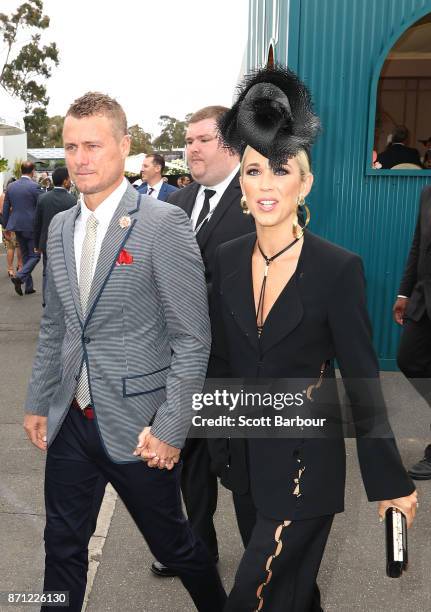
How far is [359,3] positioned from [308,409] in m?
5.40

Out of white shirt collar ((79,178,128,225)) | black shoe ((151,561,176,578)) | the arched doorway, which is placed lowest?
black shoe ((151,561,176,578))

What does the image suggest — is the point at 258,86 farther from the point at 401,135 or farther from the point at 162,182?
the point at 162,182

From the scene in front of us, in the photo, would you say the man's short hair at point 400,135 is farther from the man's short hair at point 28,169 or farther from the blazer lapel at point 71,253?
the man's short hair at point 28,169

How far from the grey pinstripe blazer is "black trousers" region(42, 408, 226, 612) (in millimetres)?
82

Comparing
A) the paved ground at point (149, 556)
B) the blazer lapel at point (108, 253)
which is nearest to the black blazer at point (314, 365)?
the blazer lapel at point (108, 253)

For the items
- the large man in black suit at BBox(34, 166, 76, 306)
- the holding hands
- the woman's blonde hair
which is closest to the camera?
the woman's blonde hair

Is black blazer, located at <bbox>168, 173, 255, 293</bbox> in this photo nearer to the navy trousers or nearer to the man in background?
the man in background

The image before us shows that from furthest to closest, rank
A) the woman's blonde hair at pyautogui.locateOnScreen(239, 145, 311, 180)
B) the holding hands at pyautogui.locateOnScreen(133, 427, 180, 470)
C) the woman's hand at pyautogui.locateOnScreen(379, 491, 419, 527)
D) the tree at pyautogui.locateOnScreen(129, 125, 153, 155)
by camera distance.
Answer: the tree at pyautogui.locateOnScreen(129, 125, 153, 155)
the holding hands at pyautogui.locateOnScreen(133, 427, 180, 470)
the woman's blonde hair at pyautogui.locateOnScreen(239, 145, 311, 180)
the woman's hand at pyautogui.locateOnScreen(379, 491, 419, 527)

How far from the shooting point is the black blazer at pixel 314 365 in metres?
2.06

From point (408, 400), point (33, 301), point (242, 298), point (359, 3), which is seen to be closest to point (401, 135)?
point (359, 3)

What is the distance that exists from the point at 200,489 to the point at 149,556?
61cm

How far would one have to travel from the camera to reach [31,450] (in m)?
5.05

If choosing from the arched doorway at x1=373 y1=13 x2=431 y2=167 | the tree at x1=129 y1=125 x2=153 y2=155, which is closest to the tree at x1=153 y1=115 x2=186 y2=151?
the tree at x1=129 y1=125 x2=153 y2=155

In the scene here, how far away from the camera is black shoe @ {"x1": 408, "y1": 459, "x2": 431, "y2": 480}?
14.8 ft
